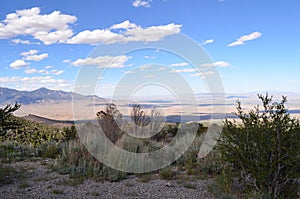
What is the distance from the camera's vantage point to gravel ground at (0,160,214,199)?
6.14 m

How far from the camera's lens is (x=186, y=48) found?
30.6ft

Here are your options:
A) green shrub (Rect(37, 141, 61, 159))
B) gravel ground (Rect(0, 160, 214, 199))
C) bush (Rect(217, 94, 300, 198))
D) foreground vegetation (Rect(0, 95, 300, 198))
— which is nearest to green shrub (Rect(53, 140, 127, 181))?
foreground vegetation (Rect(0, 95, 300, 198))

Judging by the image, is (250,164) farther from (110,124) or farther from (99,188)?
(110,124)

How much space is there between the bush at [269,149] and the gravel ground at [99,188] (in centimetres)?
104

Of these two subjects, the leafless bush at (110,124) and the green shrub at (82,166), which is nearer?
the green shrub at (82,166)

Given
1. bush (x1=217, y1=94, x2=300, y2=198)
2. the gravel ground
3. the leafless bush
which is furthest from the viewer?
the leafless bush

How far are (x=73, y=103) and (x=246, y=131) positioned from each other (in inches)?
209

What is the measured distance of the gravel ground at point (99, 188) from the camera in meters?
6.14

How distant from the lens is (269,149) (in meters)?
5.54

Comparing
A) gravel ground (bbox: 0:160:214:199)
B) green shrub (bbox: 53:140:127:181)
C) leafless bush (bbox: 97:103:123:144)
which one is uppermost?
leafless bush (bbox: 97:103:123:144)

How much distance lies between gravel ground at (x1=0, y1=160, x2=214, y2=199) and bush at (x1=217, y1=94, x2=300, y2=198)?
1.04 metres

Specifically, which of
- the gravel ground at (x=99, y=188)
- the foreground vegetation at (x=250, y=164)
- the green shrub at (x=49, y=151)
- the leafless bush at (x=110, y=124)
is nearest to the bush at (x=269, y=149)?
the foreground vegetation at (x=250, y=164)

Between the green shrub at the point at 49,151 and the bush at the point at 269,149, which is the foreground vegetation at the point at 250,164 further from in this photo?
the green shrub at the point at 49,151

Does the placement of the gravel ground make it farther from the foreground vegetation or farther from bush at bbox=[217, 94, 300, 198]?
bush at bbox=[217, 94, 300, 198]
